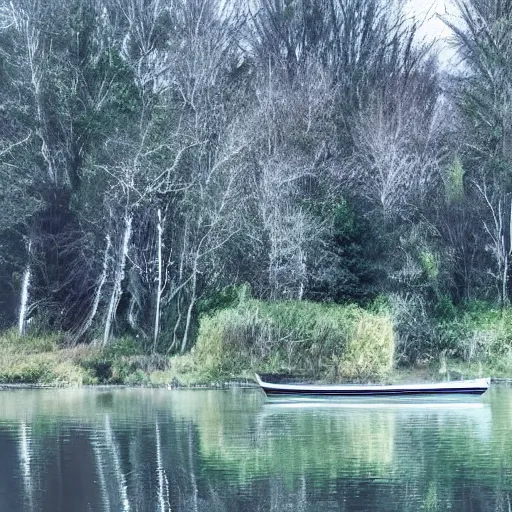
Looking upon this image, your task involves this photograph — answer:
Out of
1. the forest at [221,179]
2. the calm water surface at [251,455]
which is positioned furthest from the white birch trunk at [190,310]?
the calm water surface at [251,455]

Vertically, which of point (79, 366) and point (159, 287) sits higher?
point (159, 287)

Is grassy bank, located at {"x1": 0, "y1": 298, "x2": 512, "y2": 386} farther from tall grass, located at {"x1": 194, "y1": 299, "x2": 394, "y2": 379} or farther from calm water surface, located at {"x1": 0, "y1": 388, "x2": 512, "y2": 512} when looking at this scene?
calm water surface, located at {"x1": 0, "y1": 388, "x2": 512, "y2": 512}

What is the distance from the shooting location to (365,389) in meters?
37.2

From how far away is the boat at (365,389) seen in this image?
36.7 meters

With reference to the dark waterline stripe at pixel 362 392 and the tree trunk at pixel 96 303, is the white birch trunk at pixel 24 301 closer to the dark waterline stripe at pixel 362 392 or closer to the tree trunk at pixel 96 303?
the tree trunk at pixel 96 303

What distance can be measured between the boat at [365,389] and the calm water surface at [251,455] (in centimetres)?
33

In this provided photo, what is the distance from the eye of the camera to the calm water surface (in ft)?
69.6

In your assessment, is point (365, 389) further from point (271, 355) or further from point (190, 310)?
point (190, 310)

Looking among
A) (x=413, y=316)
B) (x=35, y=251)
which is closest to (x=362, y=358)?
(x=413, y=316)

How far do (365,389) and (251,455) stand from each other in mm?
11506

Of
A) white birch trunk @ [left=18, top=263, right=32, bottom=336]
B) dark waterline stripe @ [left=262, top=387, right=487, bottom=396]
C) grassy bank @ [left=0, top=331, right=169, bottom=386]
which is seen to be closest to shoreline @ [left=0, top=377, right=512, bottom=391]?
grassy bank @ [left=0, top=331, right=169, bottom=386]

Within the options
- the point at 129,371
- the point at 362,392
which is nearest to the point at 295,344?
the point at 362,392

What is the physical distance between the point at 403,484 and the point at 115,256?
25.8m

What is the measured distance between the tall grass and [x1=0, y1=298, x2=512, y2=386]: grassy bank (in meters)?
0.03
